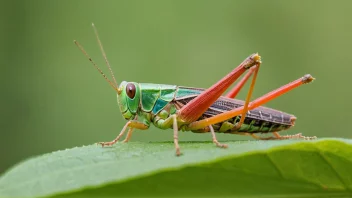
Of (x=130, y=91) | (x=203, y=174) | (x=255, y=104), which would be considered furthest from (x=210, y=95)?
(x=203, y=174)

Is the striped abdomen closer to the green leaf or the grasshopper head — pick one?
the grasshopper head

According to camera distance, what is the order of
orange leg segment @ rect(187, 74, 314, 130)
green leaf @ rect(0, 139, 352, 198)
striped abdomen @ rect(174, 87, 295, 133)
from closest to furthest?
green leaf @ rect(0, 139, 352, 198)
orange leg segment @ rect(187, 74, 314, 130)
striped abdomen @ rect(174, 87, 295, 133)

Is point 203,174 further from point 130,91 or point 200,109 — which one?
point 130,91

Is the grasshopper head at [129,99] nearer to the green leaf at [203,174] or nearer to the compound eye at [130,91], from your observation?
the compound eye at [130,91]

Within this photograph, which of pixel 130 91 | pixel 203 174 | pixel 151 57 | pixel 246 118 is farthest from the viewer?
pixel 151 57

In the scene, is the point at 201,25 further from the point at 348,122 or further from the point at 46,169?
the point at 46,169

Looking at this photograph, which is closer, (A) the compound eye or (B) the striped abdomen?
(B) the striped abdomen

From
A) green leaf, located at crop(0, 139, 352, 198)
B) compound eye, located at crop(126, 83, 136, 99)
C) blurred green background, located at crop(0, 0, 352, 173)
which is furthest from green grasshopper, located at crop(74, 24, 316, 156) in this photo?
blurred green background, located at crop(0, 0, 352, 173)
